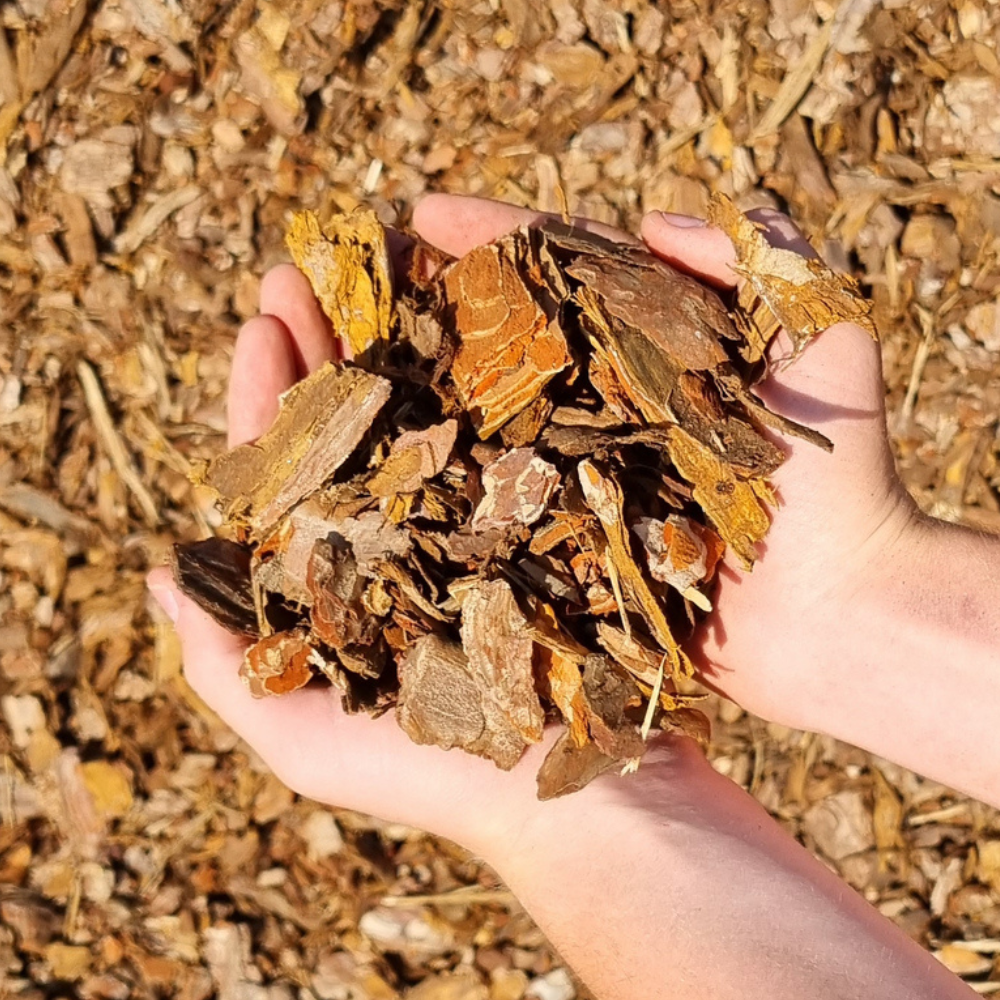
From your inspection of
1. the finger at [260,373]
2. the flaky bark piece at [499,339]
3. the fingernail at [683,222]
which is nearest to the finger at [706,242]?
the fingernail at [683,222]

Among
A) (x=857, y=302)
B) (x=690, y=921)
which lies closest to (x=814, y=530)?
(x=857, y=302)

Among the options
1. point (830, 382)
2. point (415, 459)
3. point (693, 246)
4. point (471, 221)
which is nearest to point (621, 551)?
point (415, 459)

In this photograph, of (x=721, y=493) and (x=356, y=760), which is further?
(x=356, y=760)

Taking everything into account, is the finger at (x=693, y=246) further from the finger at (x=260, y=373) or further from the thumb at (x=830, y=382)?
the finger at (x=260, y=373)

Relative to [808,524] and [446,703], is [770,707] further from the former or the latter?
[446,703]

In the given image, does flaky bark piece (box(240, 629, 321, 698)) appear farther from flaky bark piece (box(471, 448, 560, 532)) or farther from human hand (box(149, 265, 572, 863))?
flaky bark piece (box(471, 448, 560, 532))

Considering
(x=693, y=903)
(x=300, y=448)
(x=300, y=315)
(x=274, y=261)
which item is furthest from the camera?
(x=274, y=261)

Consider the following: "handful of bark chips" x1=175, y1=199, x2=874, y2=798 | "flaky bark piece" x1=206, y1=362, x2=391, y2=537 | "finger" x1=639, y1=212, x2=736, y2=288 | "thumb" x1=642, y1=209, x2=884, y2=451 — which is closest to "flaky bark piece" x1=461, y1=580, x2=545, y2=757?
"handful of bark chips" x1=175, y1=199, x2=874, y2=798
